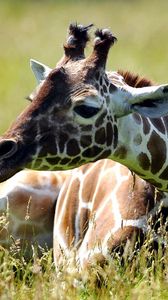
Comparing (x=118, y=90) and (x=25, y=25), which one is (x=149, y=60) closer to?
(x=25, y=25)

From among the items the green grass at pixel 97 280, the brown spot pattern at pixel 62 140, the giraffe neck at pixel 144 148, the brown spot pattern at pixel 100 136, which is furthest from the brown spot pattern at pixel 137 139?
the green grass at pixel 97 280

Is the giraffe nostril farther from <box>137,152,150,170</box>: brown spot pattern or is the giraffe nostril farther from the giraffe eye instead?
<box>137,152,150,170</box>: brown spot pattern

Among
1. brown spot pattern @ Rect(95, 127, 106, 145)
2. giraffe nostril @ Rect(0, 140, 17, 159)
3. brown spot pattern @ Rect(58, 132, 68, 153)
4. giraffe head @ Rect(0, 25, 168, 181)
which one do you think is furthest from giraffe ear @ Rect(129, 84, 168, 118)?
giraffe nostril @ Rect(0, 140, 17, 159)

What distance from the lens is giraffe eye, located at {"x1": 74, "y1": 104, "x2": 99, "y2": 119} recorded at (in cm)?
749

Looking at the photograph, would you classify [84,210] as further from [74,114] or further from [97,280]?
[74,114]

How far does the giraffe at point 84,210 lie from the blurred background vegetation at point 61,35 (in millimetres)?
7037

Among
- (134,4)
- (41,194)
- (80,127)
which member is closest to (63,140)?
(80,127)

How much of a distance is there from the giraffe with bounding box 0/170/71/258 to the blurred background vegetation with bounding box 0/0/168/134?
6937 millimetres

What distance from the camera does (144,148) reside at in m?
7.79

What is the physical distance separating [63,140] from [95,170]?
1.68m

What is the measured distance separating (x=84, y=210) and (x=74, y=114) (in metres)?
1.61

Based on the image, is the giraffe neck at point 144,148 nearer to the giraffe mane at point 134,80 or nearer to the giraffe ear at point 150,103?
the giraffe ear at point 150,103

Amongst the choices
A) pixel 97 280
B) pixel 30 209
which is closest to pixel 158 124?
pixel 97 280

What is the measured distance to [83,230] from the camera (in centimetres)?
887
